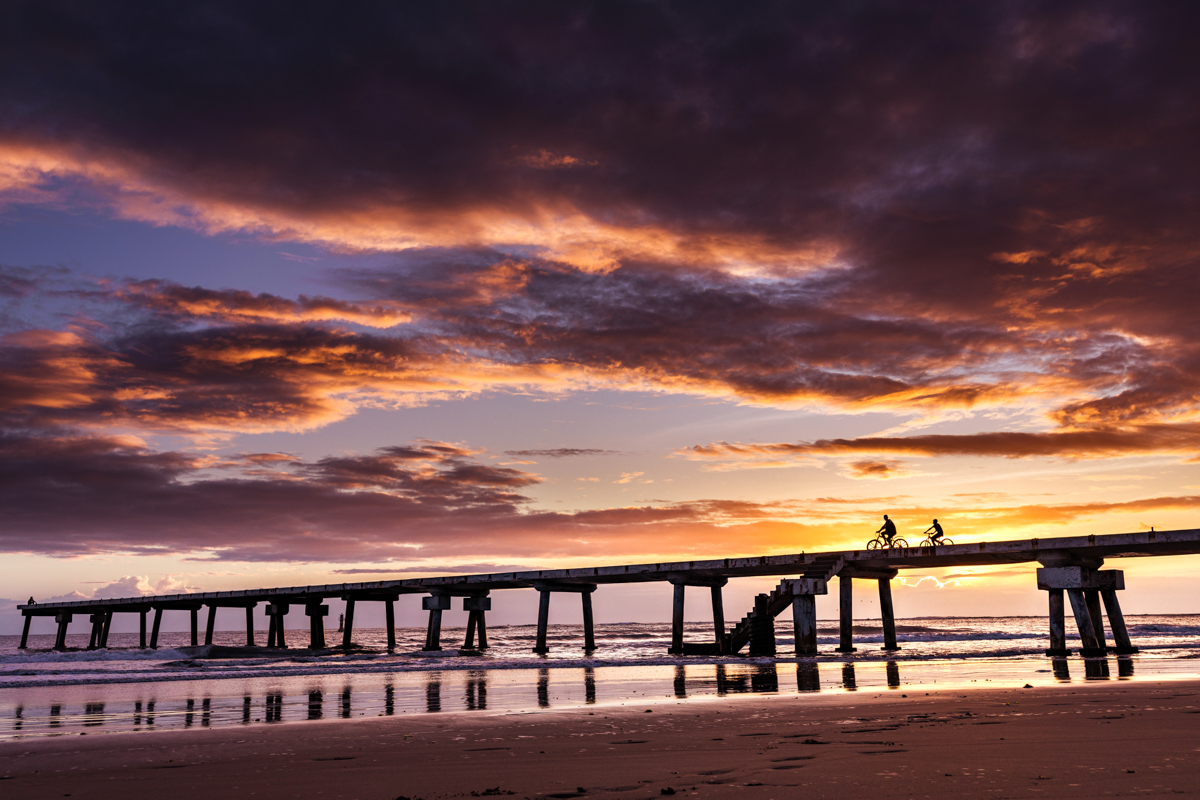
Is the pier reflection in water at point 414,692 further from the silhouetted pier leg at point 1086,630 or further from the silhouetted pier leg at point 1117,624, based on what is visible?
the silhouetted pier leg at point 1117,624

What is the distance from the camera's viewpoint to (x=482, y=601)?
5644 centimetres

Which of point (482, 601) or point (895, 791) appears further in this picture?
point (482, 601)

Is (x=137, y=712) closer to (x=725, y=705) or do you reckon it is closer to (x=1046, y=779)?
(x=725, y=705)

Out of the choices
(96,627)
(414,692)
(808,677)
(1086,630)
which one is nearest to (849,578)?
(1086,630)

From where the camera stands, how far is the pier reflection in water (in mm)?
16094

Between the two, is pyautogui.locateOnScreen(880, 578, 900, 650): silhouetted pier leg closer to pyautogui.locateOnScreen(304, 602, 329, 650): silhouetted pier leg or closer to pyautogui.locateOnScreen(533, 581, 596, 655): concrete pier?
pyautogui.locateOnScreen(533, 581, 596, 655): concrete pier

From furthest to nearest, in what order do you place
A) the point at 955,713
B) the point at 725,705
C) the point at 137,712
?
the point at 137,712, the point at 725,705, the point at 955,713

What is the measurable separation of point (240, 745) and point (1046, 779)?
9823 millimetres

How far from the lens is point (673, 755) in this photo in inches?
380

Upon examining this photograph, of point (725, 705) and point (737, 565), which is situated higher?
point (737, 565)

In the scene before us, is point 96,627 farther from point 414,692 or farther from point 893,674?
point 893,674

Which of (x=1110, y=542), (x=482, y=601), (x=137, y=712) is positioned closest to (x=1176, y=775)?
(x=137, y=712)

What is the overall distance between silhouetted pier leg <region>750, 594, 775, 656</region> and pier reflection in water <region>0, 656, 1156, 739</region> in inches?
251

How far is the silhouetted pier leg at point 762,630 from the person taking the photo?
121 ft
